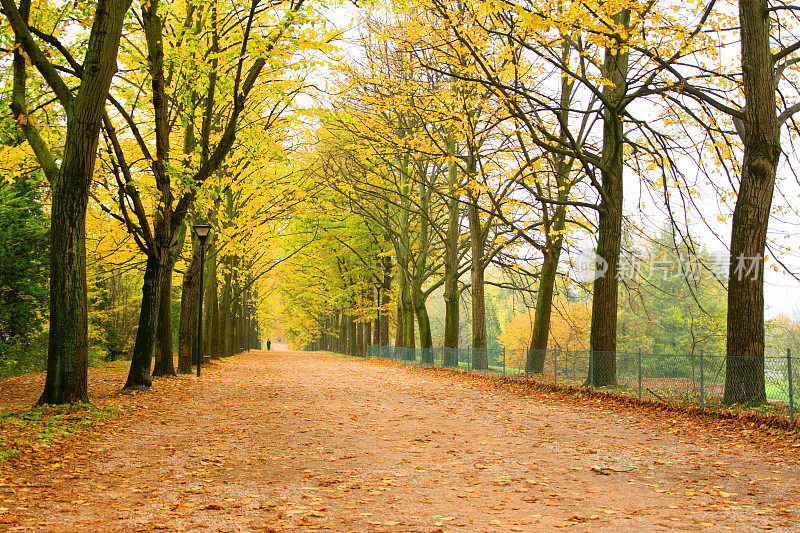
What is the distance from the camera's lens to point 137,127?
15.9m

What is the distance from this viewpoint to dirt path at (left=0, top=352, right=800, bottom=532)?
513 cm

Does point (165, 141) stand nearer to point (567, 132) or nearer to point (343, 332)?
point (567, 132)

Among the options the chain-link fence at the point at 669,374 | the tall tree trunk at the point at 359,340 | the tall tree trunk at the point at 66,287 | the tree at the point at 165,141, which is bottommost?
the tall tree trunk at the point at 359,340

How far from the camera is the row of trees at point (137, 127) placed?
10312 mm

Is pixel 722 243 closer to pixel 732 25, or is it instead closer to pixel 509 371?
pixel 732 25

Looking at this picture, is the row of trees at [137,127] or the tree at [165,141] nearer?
the row of trees at [137,127]

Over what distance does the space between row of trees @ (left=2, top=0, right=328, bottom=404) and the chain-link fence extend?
8928 mm

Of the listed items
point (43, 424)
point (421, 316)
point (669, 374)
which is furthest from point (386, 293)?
point (43, 424)

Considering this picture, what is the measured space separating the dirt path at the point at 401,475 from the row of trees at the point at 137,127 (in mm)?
2840

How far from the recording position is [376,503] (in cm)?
562

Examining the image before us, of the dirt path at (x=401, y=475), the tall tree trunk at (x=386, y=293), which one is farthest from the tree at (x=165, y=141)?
the tall tree trunk at (x=386, y=293)

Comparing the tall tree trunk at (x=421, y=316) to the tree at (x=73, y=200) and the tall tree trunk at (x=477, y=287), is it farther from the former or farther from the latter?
the tree at (x=73, y=200)

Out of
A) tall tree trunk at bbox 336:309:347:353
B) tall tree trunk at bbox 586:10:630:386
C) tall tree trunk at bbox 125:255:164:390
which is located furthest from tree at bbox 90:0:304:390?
tall tree trunk at bbox 336:309:347:353

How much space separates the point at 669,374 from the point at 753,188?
4.06m
